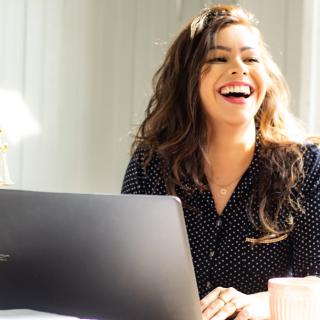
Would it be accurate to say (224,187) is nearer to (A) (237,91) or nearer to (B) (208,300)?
(A) (237,91)

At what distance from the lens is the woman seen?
4.85 feet

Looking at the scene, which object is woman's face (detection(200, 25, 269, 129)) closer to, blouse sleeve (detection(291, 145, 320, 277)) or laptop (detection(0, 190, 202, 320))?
blouse sleeve (detection(291, 145, 320, 277))

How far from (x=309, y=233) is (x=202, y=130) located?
44 centimetres

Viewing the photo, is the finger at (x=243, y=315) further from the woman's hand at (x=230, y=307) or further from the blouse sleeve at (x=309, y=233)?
the blouse sleeve at (x=309, y=233)

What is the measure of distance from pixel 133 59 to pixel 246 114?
147 centimetres

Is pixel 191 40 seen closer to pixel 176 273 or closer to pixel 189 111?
pixel 189 111

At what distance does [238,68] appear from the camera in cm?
155

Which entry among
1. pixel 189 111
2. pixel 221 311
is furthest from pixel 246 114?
pixel 221 311

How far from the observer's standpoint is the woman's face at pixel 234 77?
154cm

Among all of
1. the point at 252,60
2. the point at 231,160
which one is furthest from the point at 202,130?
the point at 252,60

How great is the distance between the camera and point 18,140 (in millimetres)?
2738

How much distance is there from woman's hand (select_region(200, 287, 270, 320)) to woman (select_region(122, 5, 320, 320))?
1.31ft

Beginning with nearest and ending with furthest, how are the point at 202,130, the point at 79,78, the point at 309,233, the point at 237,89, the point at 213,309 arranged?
the point at 213,309 < the point at 309,233 < the point at 237,89 < the point at 202,130 < the point at 79,78

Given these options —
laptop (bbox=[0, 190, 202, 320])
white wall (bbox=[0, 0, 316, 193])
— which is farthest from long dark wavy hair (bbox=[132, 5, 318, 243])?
white wall (bbox=[0, 0, 316, 193])
